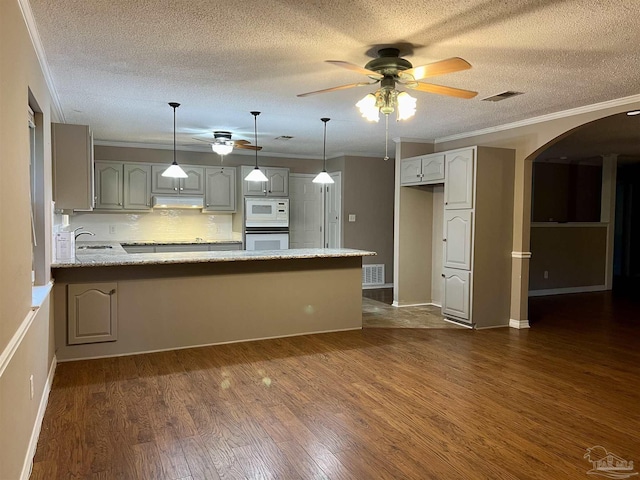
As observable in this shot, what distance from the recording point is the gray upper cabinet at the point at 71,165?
13.2ft

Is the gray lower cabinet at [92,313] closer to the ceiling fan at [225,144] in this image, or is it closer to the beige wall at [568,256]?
the ceiling fan at [225,144]

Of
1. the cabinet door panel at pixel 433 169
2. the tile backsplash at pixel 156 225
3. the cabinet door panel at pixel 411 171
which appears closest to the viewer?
the cabinet door panel at pixel 433 169

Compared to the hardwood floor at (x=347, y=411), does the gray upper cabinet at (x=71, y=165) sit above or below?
above

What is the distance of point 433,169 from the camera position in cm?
589

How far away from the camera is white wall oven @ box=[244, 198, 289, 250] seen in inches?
291

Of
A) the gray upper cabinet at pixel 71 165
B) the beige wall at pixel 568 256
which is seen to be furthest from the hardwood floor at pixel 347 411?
the beige wall at pixel 568 256

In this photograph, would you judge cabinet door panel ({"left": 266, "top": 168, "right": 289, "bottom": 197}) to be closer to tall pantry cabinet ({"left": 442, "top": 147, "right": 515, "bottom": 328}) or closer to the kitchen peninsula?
the kitchen peninsula

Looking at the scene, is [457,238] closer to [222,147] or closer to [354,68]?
[222,147]

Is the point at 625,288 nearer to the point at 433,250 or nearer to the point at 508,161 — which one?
the point at 433,250

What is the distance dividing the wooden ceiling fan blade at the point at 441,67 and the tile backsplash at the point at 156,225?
518 centimetres

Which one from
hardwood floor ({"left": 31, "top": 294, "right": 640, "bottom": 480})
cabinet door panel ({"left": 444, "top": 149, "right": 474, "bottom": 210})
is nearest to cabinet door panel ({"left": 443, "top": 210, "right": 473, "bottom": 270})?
cabinet door panel ({"left": 444, "top": 149, "right": 474, "bottom": 210})

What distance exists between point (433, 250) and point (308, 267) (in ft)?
7.94

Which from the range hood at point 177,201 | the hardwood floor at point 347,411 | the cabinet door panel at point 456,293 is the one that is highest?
the range hood at point 177,201

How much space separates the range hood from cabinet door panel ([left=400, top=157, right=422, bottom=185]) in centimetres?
312
